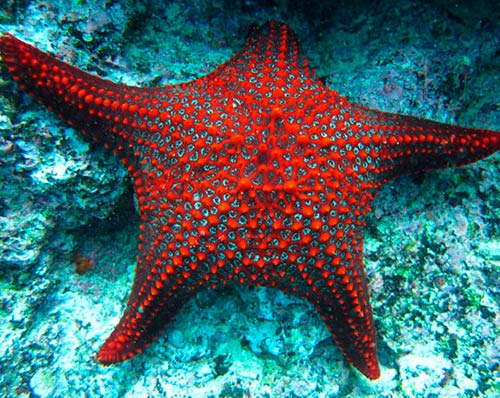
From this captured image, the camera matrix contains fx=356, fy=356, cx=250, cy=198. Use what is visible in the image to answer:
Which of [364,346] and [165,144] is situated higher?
[165,144]

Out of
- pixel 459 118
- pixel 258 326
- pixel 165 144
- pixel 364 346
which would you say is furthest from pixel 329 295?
pixel 459 118

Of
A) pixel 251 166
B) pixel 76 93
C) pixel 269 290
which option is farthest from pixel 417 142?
pixel 76 93

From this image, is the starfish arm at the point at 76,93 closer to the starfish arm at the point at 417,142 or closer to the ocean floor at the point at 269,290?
the ocean floor at the point at 269,290

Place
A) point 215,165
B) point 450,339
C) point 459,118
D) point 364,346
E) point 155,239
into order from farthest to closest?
1. point 459,118
2. point 450,339
3. point 364,346
4. point 155,239
5. point 215,165

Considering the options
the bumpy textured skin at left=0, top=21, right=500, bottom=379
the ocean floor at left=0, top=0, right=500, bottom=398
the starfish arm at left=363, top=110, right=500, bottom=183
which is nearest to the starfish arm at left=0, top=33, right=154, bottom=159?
the bumpy textured skin at left=0, top=21, right=500, bottom=379

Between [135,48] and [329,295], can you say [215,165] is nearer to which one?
[329,295]

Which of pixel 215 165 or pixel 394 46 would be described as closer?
pixel 215 165

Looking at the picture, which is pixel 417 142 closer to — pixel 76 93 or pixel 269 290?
pixel 269 290

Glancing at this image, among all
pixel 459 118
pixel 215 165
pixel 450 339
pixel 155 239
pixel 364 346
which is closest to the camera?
pixel 215 165
